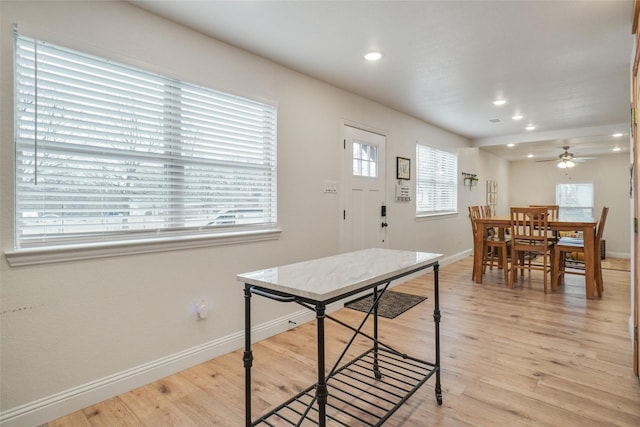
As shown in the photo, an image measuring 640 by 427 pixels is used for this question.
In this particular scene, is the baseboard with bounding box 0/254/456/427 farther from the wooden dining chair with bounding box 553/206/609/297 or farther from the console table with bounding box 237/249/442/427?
the wooden dining chair with bounding box 553/206/609/297

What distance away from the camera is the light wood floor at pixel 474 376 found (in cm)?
192

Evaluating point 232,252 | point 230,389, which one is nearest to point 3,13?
point 232,252

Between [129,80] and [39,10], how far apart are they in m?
0.51

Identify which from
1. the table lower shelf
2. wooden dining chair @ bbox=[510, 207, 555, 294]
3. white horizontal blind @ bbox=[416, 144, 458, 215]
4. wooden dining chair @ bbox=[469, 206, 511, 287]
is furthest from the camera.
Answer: white horizontal blind @ bbox=[416, 144, 458, 215]

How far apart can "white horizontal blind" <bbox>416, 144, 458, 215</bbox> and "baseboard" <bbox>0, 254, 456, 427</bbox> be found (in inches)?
Result: 136

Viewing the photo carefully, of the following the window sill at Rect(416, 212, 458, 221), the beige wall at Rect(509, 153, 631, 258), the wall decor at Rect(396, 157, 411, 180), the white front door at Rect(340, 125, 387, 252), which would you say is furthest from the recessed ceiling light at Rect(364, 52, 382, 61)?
the beige wall at Rect(509, 153, 631, 258)

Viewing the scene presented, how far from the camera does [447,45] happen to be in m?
2.79

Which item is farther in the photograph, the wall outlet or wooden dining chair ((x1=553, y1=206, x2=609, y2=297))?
wooden dining chair ((x1=553, y1=206, x2=609, y2=297))

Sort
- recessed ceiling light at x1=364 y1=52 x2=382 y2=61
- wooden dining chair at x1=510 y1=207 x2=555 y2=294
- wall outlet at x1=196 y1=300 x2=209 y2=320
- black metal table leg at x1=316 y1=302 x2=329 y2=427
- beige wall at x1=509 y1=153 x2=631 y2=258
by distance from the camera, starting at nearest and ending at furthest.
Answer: black metal table leg at x1=316 y1=302 x2=329 y2=427 < wall outlet at x1=196 y1=300 x2=209 y2=320 < recessed ceiling light at x1=364 y1=52 x2=382 y2=61 < wooden dining chair at x1=510 y1=207 x2=555 y2=294 < beige wall at x1=509 y1=153 x2=631 y2=258

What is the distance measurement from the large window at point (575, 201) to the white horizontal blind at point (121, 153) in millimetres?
8802

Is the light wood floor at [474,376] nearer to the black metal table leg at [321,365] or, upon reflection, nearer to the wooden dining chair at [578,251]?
the wooden dining chair at [578,251]

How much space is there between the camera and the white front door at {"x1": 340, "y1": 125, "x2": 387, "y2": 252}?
3939 mm

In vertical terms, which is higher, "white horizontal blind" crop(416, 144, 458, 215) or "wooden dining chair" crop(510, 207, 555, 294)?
"white horizontal blind" crop(416, 144, 458, 215)

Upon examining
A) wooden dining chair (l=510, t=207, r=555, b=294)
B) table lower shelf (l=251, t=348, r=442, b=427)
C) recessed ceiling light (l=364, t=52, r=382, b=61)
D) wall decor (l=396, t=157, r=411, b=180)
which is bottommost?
table lower shelf (l=251, t=348, r=442, b=427)
